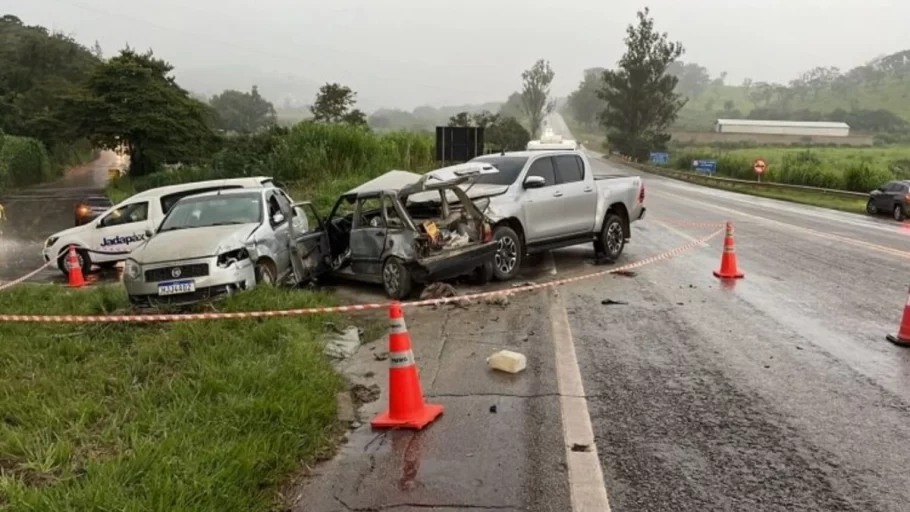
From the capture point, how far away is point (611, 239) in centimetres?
1314

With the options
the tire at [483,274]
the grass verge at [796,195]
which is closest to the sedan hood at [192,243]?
the tire at [483,274]

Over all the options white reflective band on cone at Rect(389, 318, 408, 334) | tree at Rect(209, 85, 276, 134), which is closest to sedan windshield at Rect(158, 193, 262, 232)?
white reflective band on cone at Rect(389, 318, 408, 334)

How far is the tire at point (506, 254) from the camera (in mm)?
11102

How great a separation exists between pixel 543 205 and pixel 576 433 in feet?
24.2

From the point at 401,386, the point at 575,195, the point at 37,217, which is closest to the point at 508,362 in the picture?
the point at 401,386

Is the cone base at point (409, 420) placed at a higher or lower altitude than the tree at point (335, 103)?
lower

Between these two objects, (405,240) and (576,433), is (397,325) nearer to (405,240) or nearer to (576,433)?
(576,433)

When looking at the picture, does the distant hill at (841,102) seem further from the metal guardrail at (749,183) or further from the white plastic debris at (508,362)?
the white plastic debris at (508,362)

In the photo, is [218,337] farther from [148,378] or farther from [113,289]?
[113,289]

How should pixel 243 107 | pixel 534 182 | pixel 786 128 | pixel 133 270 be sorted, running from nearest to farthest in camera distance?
1. pixel 133 270
2. pixel 534 182
3. pixel 786 128
4. pixel 243 107

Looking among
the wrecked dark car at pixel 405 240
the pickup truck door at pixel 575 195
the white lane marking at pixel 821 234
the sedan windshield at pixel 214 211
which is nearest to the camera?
the wrecked dark car at pixel 405 240

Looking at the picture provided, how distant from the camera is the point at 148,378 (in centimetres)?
608

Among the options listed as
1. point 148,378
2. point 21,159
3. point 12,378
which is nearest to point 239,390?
point 148,378

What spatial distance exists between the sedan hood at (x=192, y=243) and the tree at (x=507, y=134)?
58158 millimetres
